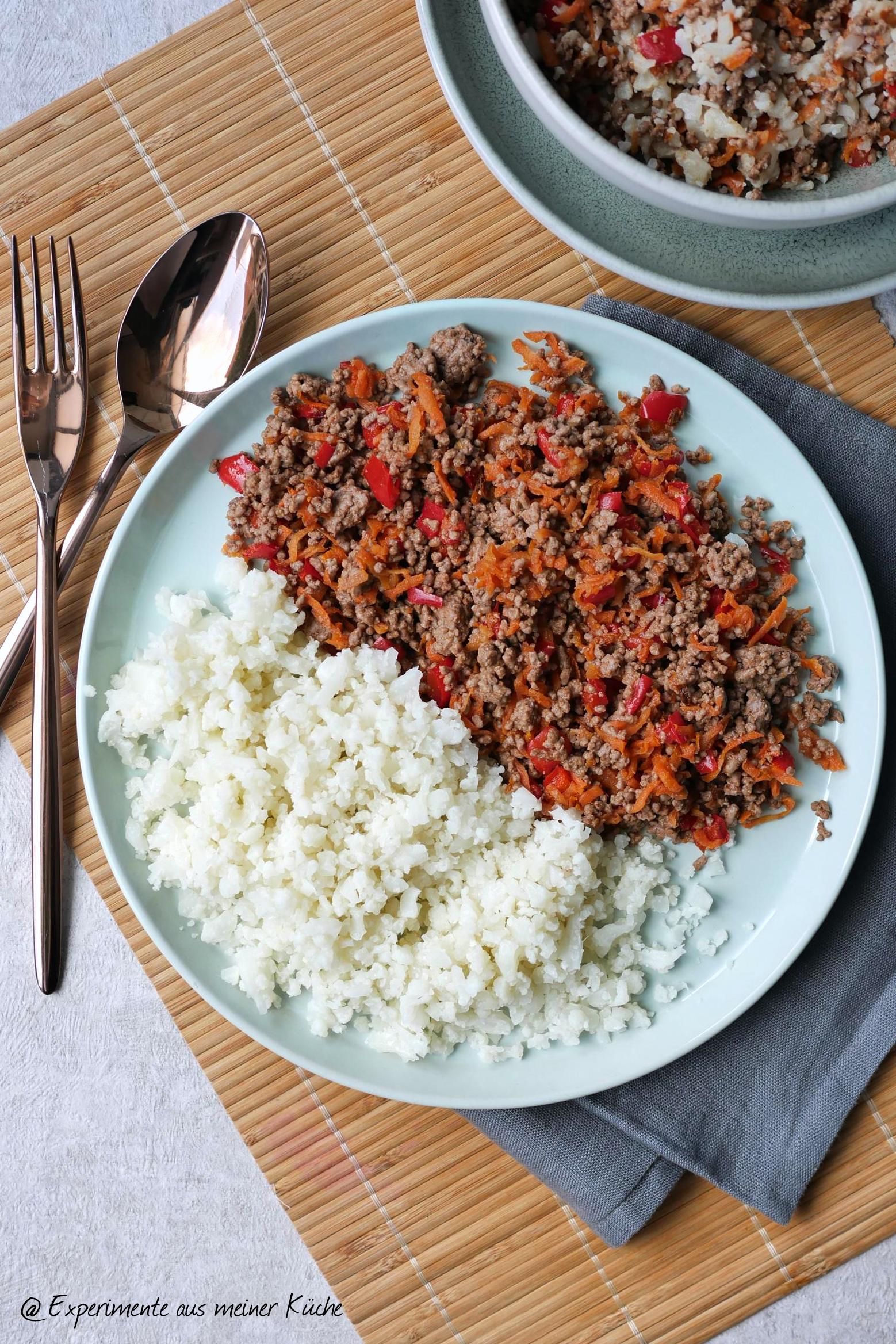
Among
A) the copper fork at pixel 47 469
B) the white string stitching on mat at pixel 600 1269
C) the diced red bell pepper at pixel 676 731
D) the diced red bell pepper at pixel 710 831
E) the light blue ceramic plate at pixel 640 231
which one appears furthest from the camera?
the white string stitching on mat at pixel 600 1269

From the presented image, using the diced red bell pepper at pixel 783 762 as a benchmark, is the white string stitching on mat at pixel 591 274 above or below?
above

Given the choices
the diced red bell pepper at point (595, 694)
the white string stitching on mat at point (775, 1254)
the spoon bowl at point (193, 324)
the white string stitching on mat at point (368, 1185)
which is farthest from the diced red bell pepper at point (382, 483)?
the white string stitching on mat at point (775, 1254)

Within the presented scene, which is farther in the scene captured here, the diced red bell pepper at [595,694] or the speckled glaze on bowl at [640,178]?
the diced red bell pepper at [595,694]

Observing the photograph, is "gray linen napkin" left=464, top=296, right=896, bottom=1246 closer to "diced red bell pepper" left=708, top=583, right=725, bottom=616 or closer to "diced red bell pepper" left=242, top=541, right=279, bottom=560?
"diced red bell pepper" left=708, top=583, right=725, bottom=616

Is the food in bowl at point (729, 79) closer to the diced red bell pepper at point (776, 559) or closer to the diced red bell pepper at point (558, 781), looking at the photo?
the diced red bell pepper at point (776, 559)

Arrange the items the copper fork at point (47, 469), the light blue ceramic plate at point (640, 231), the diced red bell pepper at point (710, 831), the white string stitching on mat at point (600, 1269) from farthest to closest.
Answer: the white string stitching on mat at point (600, 1269), the copper fork at point (47, 469), the diced red bell pepper at point (710, 831), the light blue ceramic plate at point (640, 231)

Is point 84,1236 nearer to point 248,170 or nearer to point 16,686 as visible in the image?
point 16,686
